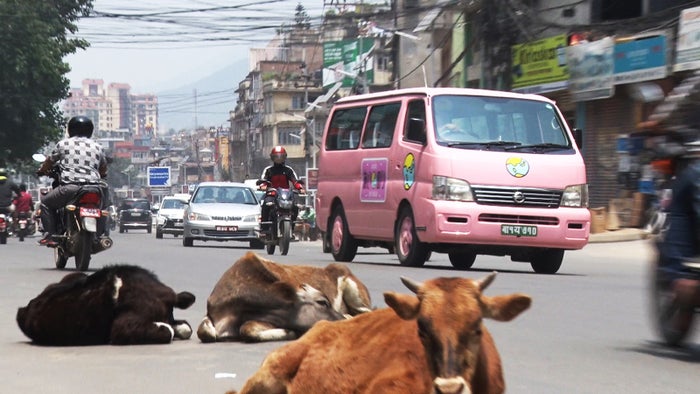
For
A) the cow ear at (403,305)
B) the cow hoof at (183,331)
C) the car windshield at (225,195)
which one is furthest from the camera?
the car windshield at (225,195)

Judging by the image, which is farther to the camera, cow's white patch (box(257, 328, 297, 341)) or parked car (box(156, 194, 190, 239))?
parked car (box(156, 194, 190, 239))

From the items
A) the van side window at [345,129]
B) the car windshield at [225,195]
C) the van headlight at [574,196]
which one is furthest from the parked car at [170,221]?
the van headlight at [574,196]

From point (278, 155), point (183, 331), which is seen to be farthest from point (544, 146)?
point (183, 331)

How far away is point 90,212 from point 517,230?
17.4ft

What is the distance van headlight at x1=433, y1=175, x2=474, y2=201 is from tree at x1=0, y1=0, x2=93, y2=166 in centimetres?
4569

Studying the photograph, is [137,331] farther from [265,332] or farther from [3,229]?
[3,229]

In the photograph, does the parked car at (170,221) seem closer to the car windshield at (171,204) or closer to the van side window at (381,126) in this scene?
the car windshield at (171,204)

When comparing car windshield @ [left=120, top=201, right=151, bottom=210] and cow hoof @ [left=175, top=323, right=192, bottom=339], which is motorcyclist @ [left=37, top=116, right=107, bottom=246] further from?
car windshield @ [left=120, top=201, right=151, bottom=210]

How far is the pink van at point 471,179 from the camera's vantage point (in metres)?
17.2

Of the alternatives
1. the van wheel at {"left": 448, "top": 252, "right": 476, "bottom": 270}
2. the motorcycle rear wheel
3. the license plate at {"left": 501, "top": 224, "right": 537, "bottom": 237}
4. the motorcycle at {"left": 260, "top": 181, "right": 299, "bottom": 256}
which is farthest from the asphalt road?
the motorcycle at {"left": 260, "top": 181, "right": 299, "bottom": 256}

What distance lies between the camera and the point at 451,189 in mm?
17359

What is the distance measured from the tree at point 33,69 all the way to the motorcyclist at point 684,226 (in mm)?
54130

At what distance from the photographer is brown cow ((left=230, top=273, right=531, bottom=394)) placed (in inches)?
161

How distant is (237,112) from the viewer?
561 ft
